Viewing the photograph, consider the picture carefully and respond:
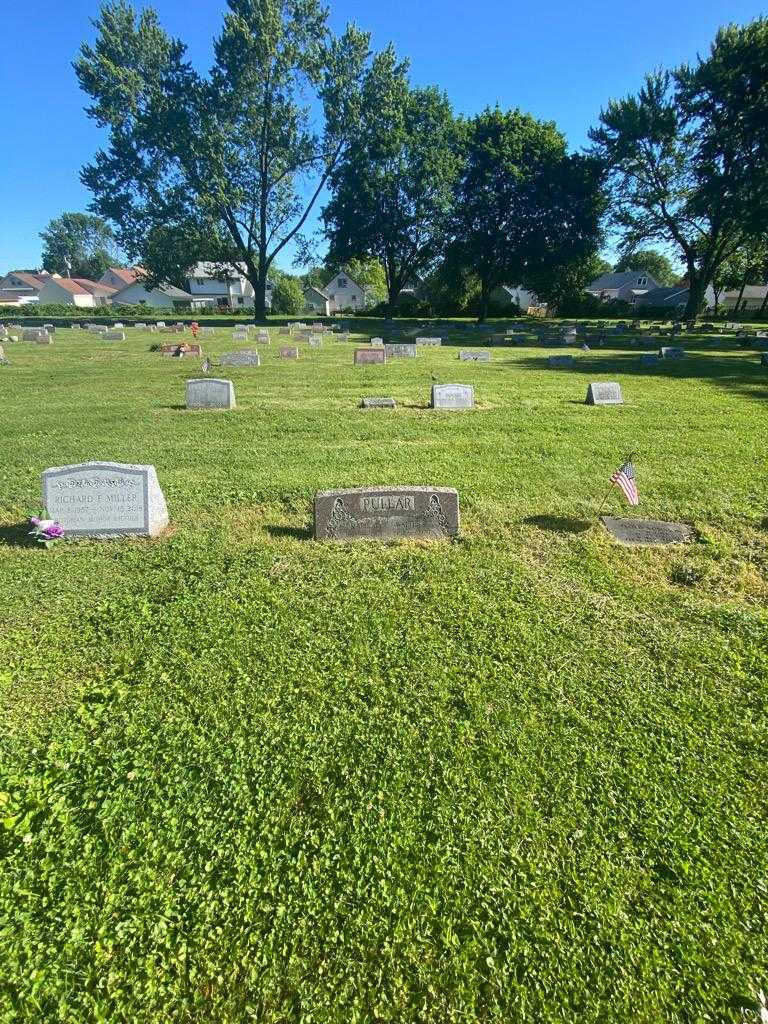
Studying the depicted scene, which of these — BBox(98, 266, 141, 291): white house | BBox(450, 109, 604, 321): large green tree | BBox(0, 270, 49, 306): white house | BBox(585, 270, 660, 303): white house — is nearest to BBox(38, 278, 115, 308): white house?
BBox(98, 266, 141, 291): white house

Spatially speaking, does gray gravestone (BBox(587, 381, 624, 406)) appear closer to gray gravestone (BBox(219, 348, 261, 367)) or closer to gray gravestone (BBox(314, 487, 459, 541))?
gray gravestone (BBox(314, 487, 459, 541))

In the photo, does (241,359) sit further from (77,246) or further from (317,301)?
(77,246)

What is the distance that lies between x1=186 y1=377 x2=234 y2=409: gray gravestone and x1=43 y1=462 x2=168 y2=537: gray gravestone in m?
6.41

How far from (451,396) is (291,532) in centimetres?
694

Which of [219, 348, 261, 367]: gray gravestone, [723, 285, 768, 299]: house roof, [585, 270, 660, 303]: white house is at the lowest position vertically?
[219, 348, 261, 367]: gray gravestone

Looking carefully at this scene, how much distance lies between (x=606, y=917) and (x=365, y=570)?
3.17 metres

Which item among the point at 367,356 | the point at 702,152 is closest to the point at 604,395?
the point at 367,356

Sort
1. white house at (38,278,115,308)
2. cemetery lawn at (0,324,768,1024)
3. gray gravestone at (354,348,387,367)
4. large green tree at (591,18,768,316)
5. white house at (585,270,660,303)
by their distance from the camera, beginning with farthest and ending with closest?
white house at (585,270,660,303), white house at (38,278,115,308), large green tree at (591,18,768,316), gray gravestone at (354,348,387,367), cemetery lawn at (0,324,768,1024)

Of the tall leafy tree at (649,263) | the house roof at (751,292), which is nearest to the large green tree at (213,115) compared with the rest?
the house roof at (751,292)

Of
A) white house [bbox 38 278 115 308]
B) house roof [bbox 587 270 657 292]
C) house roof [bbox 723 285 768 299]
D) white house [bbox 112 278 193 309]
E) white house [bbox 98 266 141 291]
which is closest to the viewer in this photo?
white house [bbox 112 278 193 309]

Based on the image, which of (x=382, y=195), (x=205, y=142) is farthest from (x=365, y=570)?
(x=382, y=195)

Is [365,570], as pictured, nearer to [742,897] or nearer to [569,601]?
[569,601]

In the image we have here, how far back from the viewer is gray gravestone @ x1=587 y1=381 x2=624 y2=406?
1222 cm

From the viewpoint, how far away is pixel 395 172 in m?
39.8
